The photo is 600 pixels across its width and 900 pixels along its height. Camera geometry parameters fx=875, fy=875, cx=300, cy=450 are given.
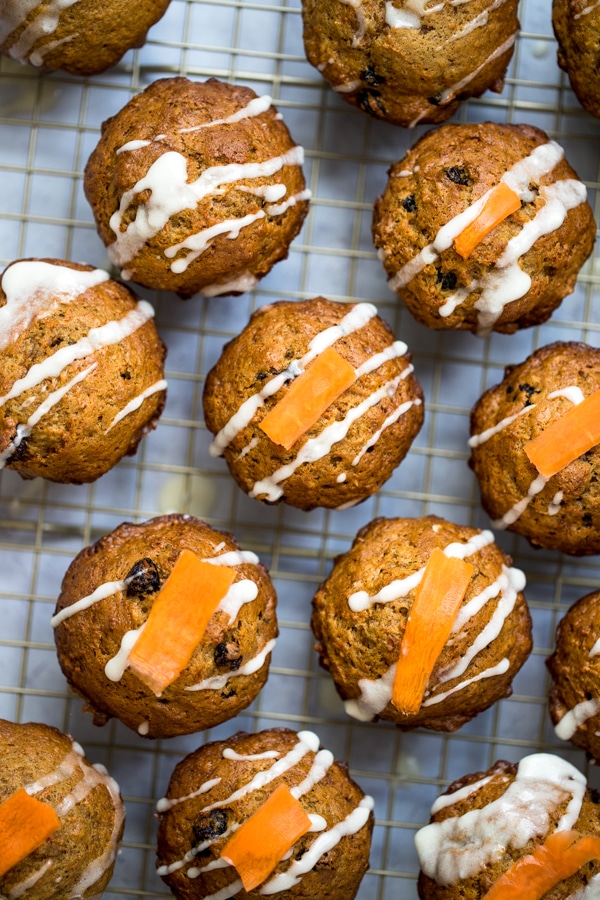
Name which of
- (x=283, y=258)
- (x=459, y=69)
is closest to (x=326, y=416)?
(x=283, y=258)

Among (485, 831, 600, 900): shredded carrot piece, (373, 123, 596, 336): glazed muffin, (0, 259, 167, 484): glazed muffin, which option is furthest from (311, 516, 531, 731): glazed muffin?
(0, 259, 167, 484): glazed muffin

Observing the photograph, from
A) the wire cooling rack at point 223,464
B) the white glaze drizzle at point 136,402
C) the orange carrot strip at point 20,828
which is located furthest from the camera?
the wire cooling rack at point 223,464

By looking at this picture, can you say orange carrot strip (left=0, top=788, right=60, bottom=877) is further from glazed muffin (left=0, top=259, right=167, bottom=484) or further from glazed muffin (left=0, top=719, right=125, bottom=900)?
glazed muffin (left=0, top=259, right=167, bottom=484)

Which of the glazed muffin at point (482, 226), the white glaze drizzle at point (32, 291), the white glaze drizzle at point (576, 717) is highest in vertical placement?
the glazed muffin at point (482, 226)

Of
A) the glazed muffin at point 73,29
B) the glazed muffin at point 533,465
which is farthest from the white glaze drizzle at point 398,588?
the glazed muffin at point 73,29

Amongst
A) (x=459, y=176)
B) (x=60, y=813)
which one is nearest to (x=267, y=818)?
(x=60, y=813)

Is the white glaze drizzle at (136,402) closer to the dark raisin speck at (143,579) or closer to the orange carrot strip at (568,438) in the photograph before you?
the dark raisin speck at (143,579)

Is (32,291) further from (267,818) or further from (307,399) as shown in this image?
(267,818)
